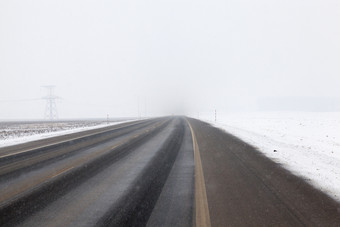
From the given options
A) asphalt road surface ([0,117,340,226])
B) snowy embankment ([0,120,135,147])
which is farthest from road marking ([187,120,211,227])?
snowy embankment ([0,120,135,147])

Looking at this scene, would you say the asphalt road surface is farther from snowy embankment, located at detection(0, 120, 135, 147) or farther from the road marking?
snowy embankment, located at detection(0, 120, 135, 147)

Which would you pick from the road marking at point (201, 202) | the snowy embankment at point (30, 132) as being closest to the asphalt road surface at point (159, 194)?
the road marking at point (201, 202)

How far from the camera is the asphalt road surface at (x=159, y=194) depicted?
161 inches

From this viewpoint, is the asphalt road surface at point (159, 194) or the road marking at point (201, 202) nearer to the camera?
the road marking at point (201, 202)

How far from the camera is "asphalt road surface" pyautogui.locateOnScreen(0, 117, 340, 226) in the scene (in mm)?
4102

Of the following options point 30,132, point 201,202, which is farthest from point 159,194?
point 30,132

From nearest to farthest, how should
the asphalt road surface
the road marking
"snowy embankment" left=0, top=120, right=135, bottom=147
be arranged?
1. the road marking
2. the asphalt road surface
3. "snowy embankment" left=0, top=120, right=135, bottom=147

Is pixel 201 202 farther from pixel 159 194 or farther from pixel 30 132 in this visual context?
pixel 30 132

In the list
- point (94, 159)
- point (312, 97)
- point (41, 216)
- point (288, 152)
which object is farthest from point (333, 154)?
point (312, 97)

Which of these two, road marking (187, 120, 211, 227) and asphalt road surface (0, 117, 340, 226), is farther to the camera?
asphalt road surface (0, 117, 340, 226)

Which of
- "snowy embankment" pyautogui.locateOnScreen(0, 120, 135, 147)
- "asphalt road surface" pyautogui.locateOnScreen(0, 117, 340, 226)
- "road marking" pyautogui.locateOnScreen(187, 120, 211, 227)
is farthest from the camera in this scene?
"snowy embankment" pyautogui.locateOnScreen(0, 120, 135, 147)

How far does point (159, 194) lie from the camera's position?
5.21 metres

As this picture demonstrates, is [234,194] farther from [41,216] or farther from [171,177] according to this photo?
[41,216]

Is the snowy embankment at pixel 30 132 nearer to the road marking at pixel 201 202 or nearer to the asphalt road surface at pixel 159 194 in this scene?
the asphalt road surface at pixel 159 194
